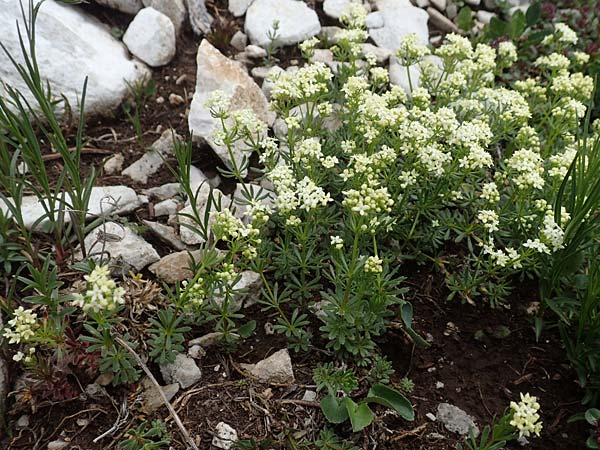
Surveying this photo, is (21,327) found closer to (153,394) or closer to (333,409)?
(153,394)

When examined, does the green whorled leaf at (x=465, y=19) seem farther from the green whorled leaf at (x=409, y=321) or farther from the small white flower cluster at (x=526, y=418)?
the small white flower cluster at (x=526, y=418)

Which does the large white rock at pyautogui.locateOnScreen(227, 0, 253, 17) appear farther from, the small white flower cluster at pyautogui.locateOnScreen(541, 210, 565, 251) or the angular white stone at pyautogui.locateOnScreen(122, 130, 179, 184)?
the small white flower cluster at pyautogui.locateOnScreen(541, 210, 565, 251)

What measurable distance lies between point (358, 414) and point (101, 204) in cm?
206

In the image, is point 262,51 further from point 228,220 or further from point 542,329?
point 542,329

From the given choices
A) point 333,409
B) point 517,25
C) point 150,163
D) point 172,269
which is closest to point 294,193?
point 172,269

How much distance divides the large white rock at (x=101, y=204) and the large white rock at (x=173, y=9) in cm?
193

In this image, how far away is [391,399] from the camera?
2.88 meters

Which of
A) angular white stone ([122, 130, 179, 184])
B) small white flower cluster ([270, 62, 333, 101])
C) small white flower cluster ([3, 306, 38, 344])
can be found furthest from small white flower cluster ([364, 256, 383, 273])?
angular white stone ([122, 130, 179, 184])

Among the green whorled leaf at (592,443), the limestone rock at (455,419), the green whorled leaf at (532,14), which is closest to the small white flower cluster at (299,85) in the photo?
the limestone rock at (455,419)

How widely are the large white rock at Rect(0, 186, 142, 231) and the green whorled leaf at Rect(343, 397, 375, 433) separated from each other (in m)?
1.87

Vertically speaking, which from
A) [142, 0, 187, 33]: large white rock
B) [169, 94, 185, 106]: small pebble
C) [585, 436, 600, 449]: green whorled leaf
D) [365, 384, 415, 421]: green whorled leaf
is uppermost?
[142, 0, 187, 33]: large white rock

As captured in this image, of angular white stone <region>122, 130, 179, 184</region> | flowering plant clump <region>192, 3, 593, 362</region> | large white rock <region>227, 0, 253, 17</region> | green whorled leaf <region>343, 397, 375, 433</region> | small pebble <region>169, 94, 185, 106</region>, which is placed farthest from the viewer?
large white rock <region>227, 0, 253, 17</region>

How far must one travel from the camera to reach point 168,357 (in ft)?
9.59

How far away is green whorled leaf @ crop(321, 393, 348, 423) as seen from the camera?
9.24 feet
